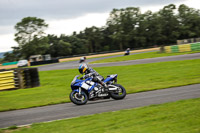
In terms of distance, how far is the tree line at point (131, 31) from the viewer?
244 ft

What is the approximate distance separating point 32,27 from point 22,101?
69.1 metres

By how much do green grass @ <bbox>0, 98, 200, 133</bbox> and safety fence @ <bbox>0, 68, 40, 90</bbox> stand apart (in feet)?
31.6

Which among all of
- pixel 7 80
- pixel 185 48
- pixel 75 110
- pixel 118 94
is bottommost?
pixel 75 110

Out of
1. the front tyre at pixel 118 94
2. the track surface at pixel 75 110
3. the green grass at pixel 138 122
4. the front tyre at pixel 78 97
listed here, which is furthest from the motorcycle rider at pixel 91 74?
the green grass at pixel 138 122

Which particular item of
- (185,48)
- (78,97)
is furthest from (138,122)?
(185,48)

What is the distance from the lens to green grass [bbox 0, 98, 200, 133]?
5.57 m

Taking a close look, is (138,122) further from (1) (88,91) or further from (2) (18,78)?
(2) (18,78)

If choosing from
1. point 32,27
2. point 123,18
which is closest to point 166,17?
point 123,18

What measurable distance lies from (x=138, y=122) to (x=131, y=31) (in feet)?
247

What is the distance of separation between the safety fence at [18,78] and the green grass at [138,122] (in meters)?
9.63

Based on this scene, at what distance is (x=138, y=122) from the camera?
6.16 meters

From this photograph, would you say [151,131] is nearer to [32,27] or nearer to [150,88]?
[150,88]

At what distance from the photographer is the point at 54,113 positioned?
8.49 meters

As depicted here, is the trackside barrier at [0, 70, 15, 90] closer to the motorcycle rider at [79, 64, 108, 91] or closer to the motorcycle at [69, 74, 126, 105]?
the motorcycle at [69, 74, 126, 105]
